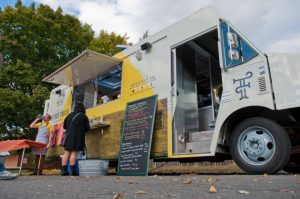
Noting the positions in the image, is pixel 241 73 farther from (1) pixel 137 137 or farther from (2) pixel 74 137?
(2) pixel 74 137

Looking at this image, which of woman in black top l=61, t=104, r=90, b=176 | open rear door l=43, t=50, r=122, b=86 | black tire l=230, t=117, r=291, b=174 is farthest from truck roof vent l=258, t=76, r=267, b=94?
woman in black top l=61, t=104, r=90, b=176

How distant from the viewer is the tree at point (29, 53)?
17547 millimetres

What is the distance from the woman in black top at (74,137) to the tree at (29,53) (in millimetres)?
10818

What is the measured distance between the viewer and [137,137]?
663 cm

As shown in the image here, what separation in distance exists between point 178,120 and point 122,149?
134cm

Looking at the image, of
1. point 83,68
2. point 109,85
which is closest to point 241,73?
point 109,85

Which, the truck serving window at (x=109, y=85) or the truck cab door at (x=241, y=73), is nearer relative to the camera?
the truck cab door at (x=241, y=73)

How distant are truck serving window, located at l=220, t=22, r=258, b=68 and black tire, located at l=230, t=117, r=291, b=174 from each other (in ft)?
3.19

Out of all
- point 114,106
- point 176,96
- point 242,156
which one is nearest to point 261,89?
point 242,156

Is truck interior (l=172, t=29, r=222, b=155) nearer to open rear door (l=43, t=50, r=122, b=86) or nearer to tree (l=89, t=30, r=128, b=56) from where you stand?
open rear door (l=43, t=50, r=122, b=86)

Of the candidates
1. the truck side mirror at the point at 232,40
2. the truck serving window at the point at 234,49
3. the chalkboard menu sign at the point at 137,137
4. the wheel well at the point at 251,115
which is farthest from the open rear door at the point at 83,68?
the wheel well at the point at 251,115

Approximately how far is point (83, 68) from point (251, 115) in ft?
14.8

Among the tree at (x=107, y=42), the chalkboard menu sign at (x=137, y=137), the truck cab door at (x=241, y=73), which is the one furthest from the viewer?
the tree at (x=107, y=42)

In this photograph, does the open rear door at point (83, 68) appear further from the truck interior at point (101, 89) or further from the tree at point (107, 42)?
the tree at point (107, 42)
